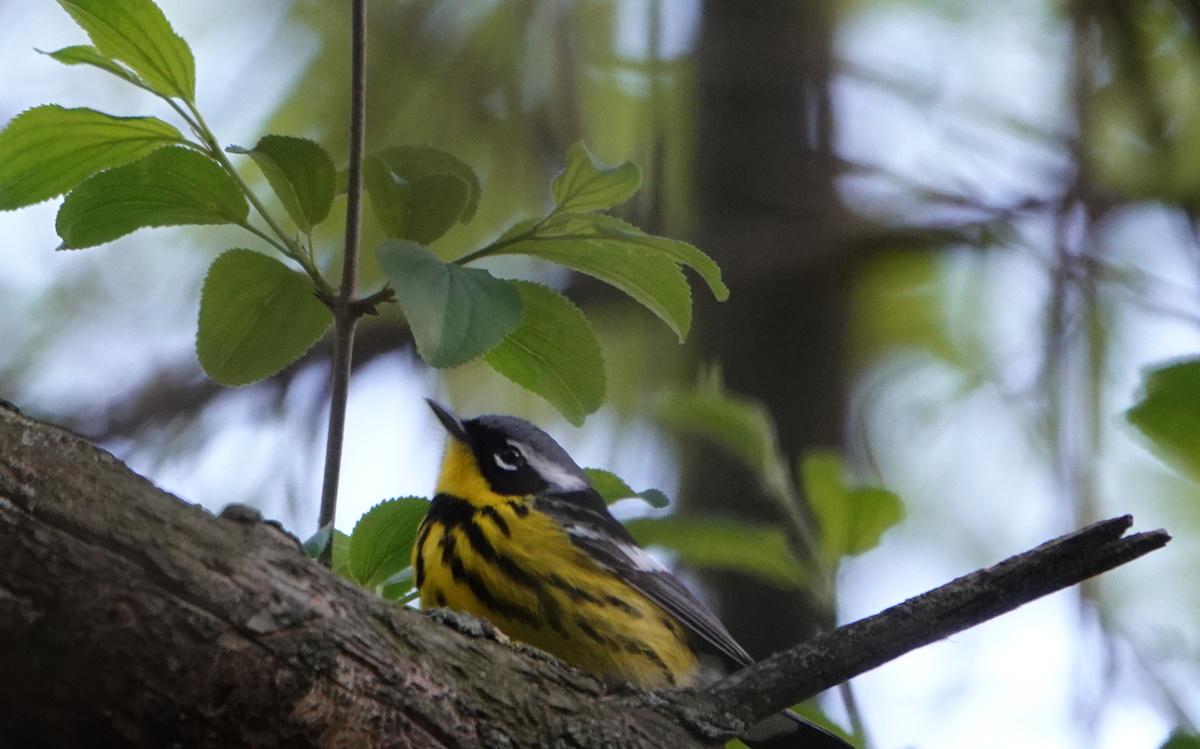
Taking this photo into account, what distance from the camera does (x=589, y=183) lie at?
5.73 ft

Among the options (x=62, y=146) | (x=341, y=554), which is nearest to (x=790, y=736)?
(x=341, y=554)

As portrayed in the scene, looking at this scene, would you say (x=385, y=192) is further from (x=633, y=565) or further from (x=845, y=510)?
(x=633, y=565)

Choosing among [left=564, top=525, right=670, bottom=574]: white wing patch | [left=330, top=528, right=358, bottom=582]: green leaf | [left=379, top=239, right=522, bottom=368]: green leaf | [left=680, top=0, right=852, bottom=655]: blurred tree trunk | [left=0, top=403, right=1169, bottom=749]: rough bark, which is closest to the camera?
[left=0, top=403, right=1169, bottom=749]: rough bark

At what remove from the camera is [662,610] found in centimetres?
274

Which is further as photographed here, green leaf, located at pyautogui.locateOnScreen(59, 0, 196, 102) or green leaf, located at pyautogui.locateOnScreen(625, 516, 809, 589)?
green leaf, located at pyautogui.locateOnScreen(625, 516, 809, 589)

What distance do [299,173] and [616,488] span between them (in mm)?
787

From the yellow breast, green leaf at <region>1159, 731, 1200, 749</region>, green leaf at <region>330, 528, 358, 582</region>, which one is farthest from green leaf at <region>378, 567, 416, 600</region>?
green leaf at <region>1159, 731, 1200, 749</region>

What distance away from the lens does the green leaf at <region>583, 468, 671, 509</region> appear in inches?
82.2

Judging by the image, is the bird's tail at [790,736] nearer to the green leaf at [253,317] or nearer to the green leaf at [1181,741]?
the green leaf at [1181,741]

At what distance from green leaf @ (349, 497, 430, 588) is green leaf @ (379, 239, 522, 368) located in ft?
1.58

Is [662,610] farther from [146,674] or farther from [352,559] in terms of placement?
[146,674]

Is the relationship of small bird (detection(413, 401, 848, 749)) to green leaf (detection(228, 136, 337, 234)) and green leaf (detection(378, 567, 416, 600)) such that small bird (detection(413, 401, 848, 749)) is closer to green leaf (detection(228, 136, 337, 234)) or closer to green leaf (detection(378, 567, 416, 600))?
green leaf (detection(378, 567, 416, 600))

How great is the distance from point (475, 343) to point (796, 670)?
2.17 feet

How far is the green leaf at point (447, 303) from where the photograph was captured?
4.73 ft
